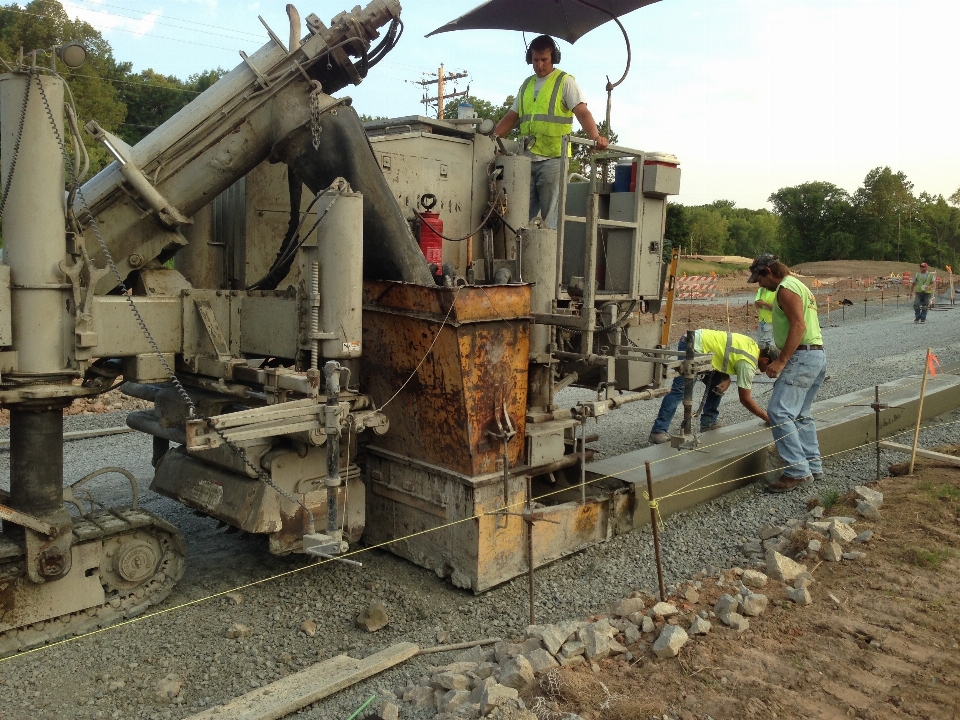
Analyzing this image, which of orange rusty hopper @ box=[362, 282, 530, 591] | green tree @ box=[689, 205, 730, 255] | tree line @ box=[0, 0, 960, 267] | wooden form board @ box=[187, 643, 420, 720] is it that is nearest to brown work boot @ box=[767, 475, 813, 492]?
orange rusty hopper @ box=[362, 282, 530, 591]

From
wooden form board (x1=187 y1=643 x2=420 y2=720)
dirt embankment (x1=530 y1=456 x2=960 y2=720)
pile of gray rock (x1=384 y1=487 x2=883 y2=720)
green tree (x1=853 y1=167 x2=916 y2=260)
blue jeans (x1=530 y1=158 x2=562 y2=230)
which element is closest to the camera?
dirt embankment (x1=530 y1=456 x2=960 y2=720)

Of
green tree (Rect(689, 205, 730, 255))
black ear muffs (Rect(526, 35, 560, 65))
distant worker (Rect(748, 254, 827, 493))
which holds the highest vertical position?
green tree (Rect(689, 205, 730, 255))

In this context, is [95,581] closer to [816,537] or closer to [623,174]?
[816,537]

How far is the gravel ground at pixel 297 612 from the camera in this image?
4.39 metres

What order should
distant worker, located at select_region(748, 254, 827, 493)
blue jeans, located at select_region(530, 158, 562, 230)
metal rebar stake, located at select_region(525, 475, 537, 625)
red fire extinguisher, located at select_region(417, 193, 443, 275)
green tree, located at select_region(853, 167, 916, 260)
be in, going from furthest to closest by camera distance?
green tree, located at select_region(853, 167, 916, 260), distant worker, located at select_region(748, 254, 827, 493), blue jeans, located at select_region(530, 158, 562, 230), red fire extinguisher, located at select_region(417, 193, 443, 275), metal rebar stake, located at select_region(525, 475, 537, 625)

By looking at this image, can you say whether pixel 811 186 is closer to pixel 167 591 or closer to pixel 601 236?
pixel 601 236

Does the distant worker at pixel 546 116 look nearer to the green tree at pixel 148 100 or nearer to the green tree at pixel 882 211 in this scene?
the green tree at pixel 148 100

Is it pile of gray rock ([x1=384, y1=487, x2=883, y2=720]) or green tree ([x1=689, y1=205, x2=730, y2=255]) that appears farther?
green tree ([x1=689, y1=205, x2=730, y2=255])

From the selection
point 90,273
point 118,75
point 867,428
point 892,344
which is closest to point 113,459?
point 90,273

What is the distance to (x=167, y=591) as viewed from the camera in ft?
17.4

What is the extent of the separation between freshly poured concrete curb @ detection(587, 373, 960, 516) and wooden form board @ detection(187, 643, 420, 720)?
2763 mm

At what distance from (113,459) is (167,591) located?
3837 mm

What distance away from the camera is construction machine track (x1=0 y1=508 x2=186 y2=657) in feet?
15.1

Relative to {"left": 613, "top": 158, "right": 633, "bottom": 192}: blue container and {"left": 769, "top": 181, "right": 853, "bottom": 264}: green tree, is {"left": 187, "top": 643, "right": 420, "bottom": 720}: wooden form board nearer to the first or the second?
{"left": 613, "top": 158, "right": 633, "bottom": 192}: blue container
